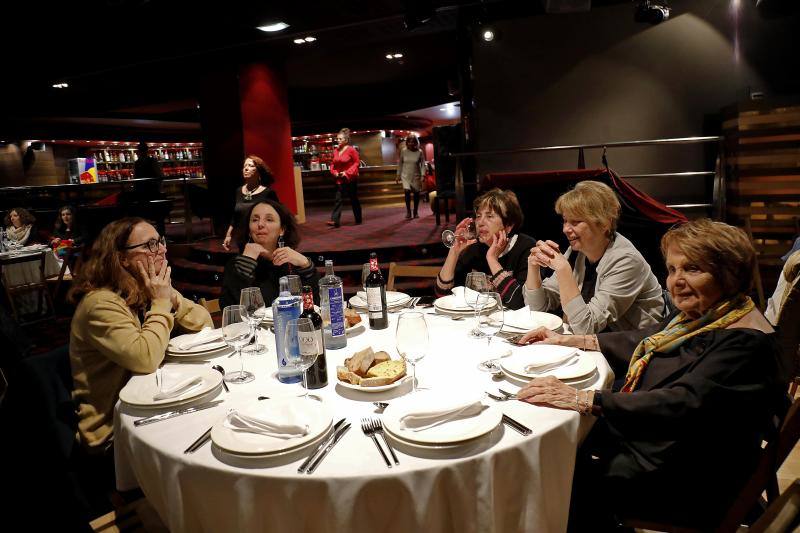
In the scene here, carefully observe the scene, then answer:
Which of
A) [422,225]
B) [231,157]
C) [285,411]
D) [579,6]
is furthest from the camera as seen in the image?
[422,225]

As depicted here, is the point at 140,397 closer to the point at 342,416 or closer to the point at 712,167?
the point at 342,416

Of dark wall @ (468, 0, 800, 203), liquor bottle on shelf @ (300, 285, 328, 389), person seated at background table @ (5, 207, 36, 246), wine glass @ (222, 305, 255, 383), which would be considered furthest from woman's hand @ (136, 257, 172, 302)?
person seated at background table @ (5, 207, 36, 246)

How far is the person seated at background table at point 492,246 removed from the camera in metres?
2.96

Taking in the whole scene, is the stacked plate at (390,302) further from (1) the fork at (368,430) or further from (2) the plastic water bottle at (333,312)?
(1) the fork at (368,430)

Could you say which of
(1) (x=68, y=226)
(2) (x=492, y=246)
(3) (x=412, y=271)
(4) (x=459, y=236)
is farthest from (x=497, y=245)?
(1) (x=68, y=226)

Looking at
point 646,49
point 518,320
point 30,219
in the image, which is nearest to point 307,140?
point 30,219

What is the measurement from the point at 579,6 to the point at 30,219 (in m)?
7.43

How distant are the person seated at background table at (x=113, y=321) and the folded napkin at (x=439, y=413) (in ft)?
3.30

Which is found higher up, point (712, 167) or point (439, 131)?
point (439, 131)

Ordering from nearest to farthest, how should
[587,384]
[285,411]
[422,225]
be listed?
[285,411], [587,384], [422,225]

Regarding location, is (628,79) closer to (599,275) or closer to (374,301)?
(599,275)

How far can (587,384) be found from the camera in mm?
1534

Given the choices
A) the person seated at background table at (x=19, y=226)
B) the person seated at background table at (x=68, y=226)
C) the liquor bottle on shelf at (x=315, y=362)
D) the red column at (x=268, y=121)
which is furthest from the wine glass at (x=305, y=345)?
the person seated at background table at (x=19, y=226)

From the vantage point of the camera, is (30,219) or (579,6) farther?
(30,219)
